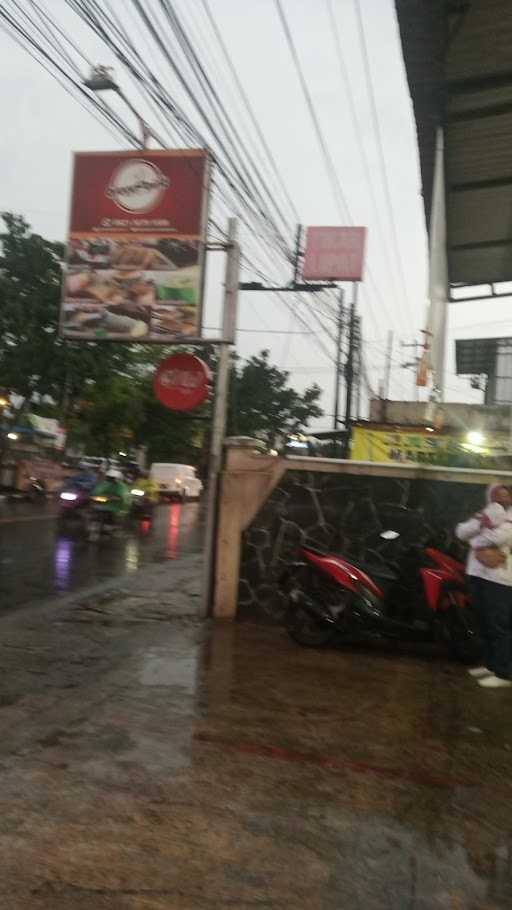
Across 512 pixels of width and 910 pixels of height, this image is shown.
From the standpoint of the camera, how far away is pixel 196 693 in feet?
17.6

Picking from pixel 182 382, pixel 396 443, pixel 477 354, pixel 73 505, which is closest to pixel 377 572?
pixel 182 382

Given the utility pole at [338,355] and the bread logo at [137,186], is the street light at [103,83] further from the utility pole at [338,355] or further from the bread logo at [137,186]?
the utility pole at [338,355]

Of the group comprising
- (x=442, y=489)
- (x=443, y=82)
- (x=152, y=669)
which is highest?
(x=443, y=82)

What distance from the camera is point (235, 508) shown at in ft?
25.9

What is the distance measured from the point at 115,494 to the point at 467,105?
39.0 feet

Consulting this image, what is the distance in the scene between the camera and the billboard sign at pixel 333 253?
44.7 ft

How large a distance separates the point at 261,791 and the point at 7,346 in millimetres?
23621

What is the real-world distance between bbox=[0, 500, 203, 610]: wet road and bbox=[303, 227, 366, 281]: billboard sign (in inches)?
220

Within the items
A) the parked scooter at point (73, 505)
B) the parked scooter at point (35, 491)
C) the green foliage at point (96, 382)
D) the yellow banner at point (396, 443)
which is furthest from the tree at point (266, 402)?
the yellow banner at point (396, 443)

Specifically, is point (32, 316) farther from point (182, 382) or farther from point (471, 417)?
point (182, 382)

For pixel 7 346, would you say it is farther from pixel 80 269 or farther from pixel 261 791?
pixel 261 791

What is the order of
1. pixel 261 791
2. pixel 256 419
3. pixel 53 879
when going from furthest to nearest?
1. pixel 256 419
2. pixel 261 791
3. pixel 53 879

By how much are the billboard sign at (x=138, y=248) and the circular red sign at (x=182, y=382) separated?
0.35 metres

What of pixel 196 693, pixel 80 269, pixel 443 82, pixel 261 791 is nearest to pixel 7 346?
pixel 80 269
